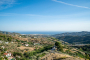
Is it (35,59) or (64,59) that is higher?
(64,59)

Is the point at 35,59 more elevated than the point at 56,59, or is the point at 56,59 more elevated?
the point at 56,59

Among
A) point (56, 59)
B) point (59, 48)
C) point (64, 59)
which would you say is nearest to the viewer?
point (64, 59)

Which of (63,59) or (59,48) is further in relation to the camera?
(59,48)

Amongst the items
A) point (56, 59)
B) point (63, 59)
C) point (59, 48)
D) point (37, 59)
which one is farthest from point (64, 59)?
point (59, 48)

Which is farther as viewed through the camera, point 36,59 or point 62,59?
point 36,59

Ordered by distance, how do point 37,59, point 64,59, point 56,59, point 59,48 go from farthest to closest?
point 59,48, point 37,59, point 56,59, point 64,59

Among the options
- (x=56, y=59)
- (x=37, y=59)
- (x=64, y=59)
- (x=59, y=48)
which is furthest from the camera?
(x=59, y=48)

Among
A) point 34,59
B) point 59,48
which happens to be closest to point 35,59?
point 34,59

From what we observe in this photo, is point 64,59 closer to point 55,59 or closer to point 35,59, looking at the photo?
point 55,59

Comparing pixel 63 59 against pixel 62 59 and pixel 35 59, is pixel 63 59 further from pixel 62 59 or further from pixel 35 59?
pixel 35 59
